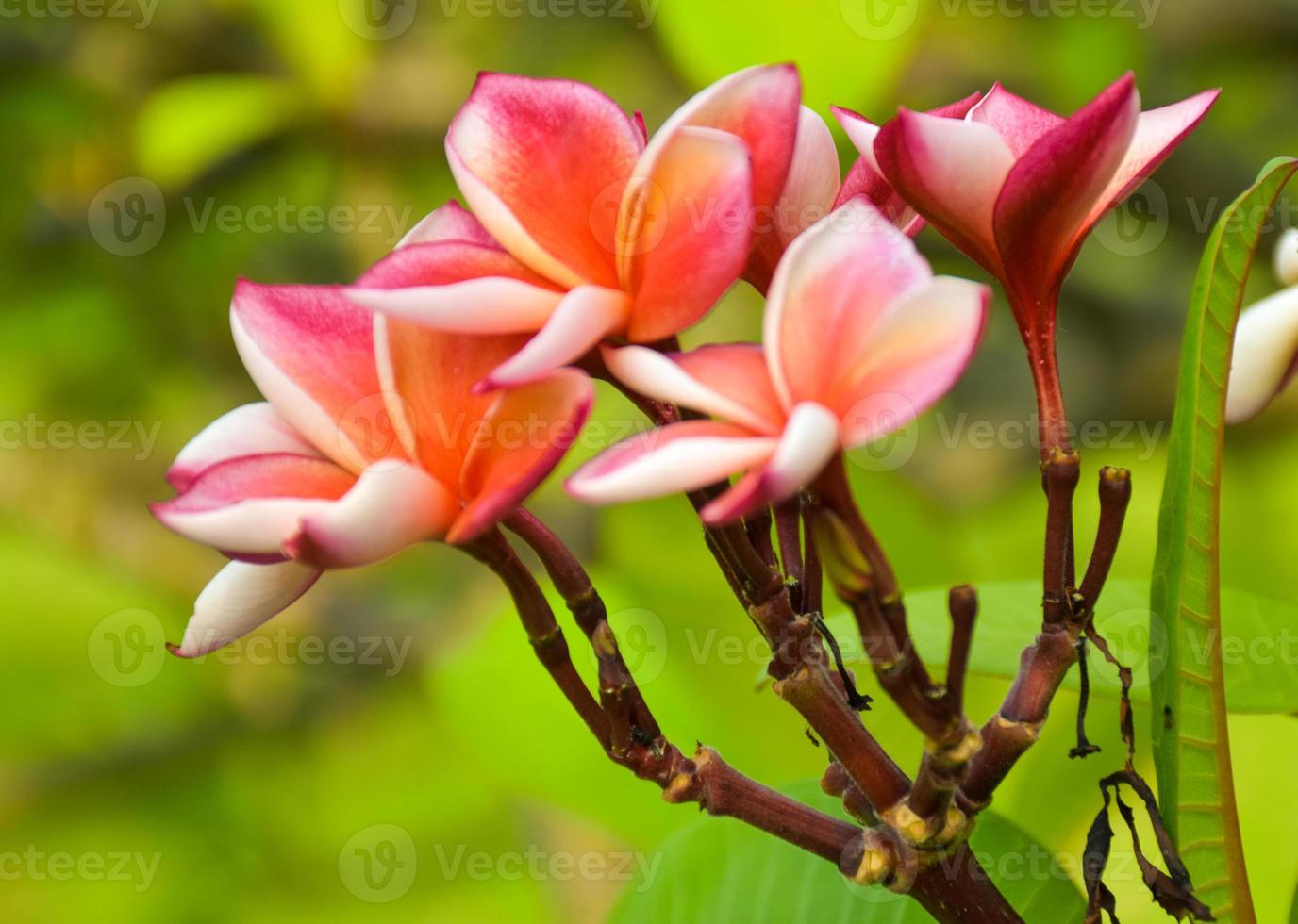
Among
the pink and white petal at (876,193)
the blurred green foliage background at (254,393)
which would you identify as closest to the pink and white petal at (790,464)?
the pink and white petal at (876,193)

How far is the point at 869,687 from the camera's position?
0.66 m

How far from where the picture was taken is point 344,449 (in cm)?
23

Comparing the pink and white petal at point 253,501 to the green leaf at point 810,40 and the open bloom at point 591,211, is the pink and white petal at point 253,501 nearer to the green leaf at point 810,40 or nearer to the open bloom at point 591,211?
the open bloom at point 591,211

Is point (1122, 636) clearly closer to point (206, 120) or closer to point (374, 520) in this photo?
point (374, 520)

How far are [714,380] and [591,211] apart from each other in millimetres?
53

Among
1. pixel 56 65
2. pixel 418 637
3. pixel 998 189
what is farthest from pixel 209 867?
pixel 998 189

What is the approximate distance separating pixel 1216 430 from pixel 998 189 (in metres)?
0.08

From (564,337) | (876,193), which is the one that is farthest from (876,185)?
(564,337)

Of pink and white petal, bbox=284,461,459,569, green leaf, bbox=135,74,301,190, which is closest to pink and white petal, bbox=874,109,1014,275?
pink and white petal, bbox=284,461,459,569

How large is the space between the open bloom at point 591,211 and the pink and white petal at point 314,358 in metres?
0.03

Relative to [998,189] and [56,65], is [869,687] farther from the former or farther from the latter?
[56,65]

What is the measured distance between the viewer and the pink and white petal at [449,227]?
26cm

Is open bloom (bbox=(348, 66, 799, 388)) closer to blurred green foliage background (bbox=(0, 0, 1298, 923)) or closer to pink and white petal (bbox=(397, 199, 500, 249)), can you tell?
pink and white petal (bbox=(397, 199, 500, 249))

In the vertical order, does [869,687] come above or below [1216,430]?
below
